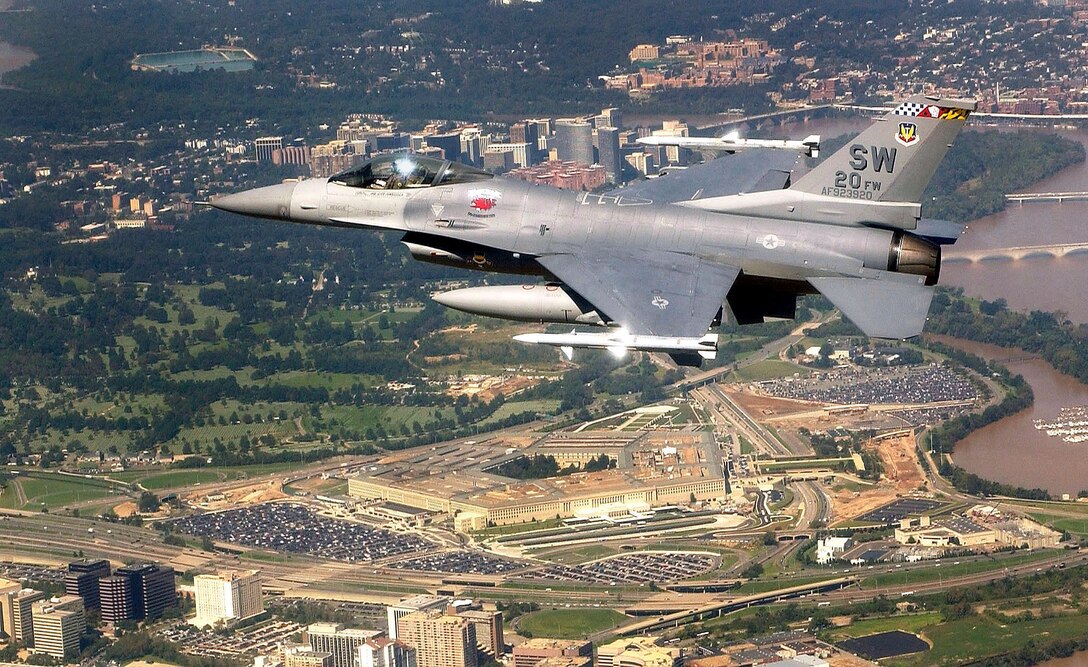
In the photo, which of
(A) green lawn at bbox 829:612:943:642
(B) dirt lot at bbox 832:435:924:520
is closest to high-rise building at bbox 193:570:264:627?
(A) green lawn at bbox 829:612:943:642

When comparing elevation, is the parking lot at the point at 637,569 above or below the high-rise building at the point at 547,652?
above

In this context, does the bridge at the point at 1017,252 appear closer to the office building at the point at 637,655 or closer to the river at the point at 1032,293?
the river at the point at 1032,293

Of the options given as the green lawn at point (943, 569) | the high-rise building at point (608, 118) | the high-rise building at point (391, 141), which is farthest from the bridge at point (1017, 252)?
the green lawn at point (943, 569)

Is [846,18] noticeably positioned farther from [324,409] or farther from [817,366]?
[324,409]

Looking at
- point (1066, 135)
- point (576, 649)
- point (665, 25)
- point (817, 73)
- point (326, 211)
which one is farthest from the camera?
point (665, 25)

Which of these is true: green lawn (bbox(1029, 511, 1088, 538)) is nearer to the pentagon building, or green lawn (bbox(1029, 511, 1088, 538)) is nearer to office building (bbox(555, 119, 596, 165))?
the pentagon building

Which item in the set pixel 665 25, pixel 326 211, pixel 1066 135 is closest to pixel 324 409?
pixel 326 211

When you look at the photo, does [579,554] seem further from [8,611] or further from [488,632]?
[8,611]
